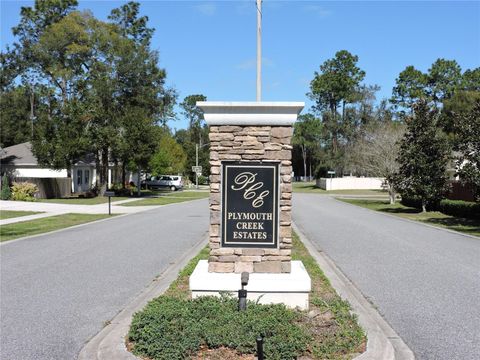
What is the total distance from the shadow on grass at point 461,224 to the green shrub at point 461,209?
19.0 inches

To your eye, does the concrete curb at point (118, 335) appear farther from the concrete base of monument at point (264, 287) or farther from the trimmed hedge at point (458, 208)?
the trimmed hedge at point (458, 208)

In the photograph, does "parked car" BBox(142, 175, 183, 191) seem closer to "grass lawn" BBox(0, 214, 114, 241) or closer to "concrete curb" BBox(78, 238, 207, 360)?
"grass lawn" BBox(0, 214, 114, 241)

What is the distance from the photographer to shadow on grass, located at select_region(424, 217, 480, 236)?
719 inches

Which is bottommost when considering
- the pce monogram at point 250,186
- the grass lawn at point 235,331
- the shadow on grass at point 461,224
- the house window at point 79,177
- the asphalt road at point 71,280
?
the shadow on grass at point 461,224

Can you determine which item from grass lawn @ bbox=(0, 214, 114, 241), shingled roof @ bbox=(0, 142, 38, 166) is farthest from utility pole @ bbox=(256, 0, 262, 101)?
shingled roof @ bbox=(0, 142, 38, 166)

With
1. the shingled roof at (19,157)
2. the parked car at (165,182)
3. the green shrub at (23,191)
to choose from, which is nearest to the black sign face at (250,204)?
the green shrub at (23,191)

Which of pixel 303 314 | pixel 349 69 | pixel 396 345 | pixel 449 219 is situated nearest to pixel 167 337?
pixel 303 314

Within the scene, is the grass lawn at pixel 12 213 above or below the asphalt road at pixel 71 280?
below

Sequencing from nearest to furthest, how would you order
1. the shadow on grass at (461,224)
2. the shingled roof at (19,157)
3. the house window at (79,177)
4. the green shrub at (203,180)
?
1. the shadow on grass at (461,224)
2. the shingled roof at (19,157)
3. the house window at (79,177)
4. the green shrub at (203,180)

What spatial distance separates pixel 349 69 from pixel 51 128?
5367cm

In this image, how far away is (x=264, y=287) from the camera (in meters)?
6.14

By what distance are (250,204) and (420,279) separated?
4192mm

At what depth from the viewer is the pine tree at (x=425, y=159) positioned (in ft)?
86.6

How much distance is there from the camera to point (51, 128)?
3644cm
